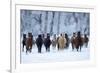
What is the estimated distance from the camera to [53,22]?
148cm

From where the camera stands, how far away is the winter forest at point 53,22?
141cm

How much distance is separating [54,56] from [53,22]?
252mm

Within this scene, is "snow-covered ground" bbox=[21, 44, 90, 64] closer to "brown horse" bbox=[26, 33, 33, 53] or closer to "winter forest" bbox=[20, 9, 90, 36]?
"brown horse" bbox=[26, 33, 33, 53]

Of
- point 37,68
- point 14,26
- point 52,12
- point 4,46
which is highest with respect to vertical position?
→ point 52,12

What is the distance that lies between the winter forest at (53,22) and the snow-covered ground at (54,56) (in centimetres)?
13

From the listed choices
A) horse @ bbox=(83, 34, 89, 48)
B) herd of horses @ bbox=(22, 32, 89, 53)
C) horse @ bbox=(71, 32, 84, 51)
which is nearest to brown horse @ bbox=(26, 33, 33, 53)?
herd of horses @ bbox=(22, 32, 89, 53)

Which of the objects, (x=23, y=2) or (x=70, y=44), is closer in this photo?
(x=23, y=2)

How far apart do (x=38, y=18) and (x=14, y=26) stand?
0.63 feet

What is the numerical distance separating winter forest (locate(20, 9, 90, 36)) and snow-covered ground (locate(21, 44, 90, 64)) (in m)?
0.13

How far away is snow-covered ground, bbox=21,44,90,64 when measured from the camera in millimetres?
1403

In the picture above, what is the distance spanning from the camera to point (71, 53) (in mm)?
1527

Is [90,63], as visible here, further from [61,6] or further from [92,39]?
[61,6]

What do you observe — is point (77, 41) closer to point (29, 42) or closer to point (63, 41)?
point (63, 41)

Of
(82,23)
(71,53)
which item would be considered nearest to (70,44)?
(71,53)
